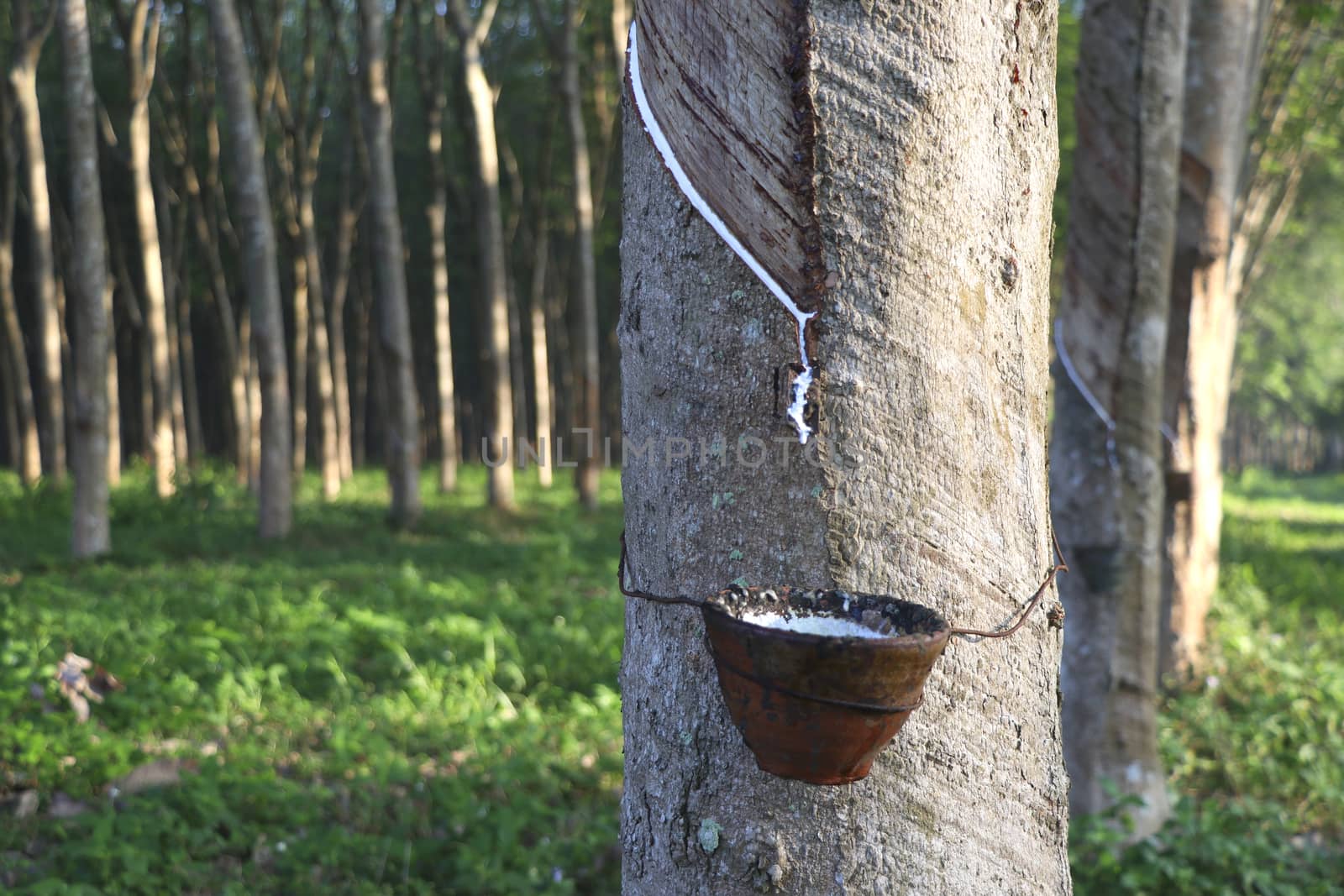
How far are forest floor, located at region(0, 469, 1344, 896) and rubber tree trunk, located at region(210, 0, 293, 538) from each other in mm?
847

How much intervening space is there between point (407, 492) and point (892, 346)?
32.6 ft

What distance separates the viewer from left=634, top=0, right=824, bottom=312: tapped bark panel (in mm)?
1116

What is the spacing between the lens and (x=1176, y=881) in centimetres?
321

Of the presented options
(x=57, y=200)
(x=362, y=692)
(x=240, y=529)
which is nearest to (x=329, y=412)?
(x=240, y=529)

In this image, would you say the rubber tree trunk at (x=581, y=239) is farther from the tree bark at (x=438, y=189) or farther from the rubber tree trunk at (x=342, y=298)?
the rubber tree trunk at (x=342, y=298)

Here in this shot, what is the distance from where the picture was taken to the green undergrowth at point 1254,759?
3.28 metres

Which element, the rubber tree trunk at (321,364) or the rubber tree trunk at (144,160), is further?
the rubber tree trunk at (321,364)

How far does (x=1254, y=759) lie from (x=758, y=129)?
4.79 m

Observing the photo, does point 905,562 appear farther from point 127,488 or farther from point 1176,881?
point 127,488

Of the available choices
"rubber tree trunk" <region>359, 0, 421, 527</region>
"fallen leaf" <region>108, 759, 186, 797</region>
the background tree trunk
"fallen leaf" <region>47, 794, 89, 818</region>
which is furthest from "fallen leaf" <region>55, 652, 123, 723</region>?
the background tree trunk

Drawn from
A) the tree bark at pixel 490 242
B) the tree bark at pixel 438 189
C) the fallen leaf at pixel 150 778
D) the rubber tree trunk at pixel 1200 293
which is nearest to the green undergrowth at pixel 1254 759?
the rubber tree trunk at pixel 1200 293

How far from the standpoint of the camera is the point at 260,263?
898 centimetres

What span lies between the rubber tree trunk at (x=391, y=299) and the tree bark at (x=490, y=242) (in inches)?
37.7

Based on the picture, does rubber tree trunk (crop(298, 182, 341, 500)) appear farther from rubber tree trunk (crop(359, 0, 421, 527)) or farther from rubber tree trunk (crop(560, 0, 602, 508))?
rubber tree trunk (crop(560, 0, 602, 508))
